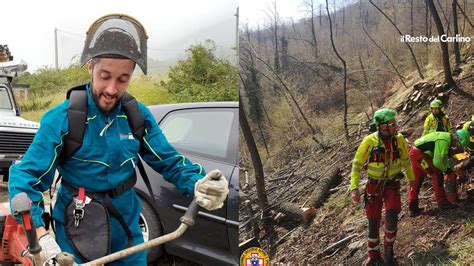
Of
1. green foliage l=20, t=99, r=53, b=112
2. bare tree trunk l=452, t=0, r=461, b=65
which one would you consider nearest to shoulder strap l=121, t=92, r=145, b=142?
bare tree trunk l=452, t=0, r=461, b=65

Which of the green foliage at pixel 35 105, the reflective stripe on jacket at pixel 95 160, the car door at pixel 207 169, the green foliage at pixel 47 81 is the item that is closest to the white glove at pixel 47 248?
the reflective stripe on jacket at pixel 95 160

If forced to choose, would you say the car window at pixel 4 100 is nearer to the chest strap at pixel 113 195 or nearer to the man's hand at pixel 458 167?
the chest strap at pixel 113 195

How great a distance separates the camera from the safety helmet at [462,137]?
2531mm

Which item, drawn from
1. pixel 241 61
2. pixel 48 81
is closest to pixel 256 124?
pixel 241 61

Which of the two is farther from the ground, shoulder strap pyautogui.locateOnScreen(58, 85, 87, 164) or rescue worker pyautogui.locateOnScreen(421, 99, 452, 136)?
shoulder strap pyautogui.locateOnScreen(58, 85, 87, 164)

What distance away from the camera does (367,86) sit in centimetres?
257

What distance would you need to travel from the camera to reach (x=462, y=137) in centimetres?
254

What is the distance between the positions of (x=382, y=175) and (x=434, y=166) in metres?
0.27

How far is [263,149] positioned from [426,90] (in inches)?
35.2

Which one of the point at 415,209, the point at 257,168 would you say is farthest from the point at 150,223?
the point at 415,209

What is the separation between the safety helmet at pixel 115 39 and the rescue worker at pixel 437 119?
1.47m

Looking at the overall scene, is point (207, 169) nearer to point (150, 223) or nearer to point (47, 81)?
point (150, 223)

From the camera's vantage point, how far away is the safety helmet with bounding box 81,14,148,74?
2121mm

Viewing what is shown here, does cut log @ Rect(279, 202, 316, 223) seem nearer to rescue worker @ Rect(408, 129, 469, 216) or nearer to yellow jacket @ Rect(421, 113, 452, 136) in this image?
rescue worker @ Rect(408, 129, 469, 216)
